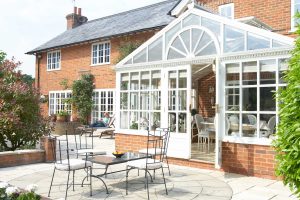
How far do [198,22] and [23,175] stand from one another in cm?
588

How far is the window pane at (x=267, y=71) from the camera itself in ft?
23.2

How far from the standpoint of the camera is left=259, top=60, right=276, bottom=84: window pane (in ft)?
23.2

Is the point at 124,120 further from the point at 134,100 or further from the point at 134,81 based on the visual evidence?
the point at 134,81

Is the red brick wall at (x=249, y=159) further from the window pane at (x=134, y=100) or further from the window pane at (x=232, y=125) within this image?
the window pane at (x=134, y=100)

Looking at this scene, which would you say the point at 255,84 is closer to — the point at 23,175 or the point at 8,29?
the point at 23,175

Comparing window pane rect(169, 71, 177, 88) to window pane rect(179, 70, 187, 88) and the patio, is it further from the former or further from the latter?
the patio

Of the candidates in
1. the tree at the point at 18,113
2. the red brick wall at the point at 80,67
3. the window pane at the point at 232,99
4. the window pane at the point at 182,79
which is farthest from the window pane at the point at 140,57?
the red brick wall at the point at 80,67

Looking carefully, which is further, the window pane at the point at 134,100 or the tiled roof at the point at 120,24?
the tiled roof at the point at 120,24

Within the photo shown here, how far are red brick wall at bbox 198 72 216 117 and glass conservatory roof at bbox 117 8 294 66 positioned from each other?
11.2 ft

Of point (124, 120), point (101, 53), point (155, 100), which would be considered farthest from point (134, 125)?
point (101, 53)

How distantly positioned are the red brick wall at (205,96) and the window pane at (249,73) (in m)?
4.52

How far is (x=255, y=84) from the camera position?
7297 mm

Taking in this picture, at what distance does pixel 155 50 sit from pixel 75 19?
18.0 meters

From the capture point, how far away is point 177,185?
652 cm
